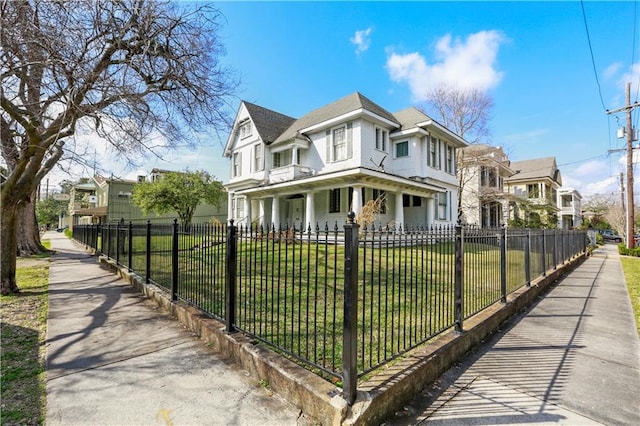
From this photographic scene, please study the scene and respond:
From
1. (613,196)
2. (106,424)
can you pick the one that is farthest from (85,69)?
(613,196)

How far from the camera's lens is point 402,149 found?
1752 cm

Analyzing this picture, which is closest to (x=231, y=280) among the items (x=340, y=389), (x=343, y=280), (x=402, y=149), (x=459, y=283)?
(x=343, y=280)

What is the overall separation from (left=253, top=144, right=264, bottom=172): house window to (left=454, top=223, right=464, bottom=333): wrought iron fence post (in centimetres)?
1708

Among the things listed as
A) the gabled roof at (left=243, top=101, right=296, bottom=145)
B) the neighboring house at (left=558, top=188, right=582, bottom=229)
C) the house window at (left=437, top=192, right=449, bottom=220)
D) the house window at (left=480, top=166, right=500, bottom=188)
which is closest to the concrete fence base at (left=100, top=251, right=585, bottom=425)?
the house window at (left=437, top=192, right=449, bottom=220)

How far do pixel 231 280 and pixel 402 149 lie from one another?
1554 centimetres

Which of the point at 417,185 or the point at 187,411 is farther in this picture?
the point at 417,185

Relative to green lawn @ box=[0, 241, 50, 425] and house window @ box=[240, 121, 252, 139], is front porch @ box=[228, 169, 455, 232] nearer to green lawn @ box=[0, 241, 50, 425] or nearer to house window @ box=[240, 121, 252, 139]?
house window @ box=[240, 121, 252, 139]

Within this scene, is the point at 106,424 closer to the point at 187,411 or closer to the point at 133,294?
the point at 187,411

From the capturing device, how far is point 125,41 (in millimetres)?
6207

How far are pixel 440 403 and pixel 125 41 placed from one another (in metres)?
8.12

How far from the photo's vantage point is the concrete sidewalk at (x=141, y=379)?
2566 mm

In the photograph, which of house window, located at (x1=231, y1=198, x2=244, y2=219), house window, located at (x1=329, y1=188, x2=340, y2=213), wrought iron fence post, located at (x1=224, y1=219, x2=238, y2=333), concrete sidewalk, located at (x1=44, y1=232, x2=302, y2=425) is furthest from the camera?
house window, located at (x1=231, y1=198, x2=244, y2=219)

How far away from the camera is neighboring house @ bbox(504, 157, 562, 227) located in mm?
26953

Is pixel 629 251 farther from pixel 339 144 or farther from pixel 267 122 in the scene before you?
pixel 267 122
